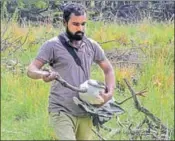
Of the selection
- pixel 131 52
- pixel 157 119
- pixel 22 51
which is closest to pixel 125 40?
pixel 131 52

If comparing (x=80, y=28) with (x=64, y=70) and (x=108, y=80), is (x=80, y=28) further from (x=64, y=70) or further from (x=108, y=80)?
(x=108, y=80)

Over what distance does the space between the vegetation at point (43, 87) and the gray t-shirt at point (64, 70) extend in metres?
1.00

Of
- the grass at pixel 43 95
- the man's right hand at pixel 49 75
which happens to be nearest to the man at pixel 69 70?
the man's right hand at pixel 49 75

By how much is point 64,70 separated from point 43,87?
76.9 inches

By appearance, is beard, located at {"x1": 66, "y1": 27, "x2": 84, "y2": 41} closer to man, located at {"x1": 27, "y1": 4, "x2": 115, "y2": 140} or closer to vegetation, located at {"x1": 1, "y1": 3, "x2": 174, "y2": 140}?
man, located at {"x1": 27, "y1": 4, "x2": 115, "y2": 140}

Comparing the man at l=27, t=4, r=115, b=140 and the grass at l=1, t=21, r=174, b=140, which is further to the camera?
the grass at l=1, t=21, r=174, b=140

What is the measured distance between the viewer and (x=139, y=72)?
22.8 ft

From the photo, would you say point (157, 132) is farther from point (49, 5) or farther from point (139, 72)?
point (49, 5)

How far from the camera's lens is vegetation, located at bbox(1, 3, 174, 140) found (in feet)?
16.8

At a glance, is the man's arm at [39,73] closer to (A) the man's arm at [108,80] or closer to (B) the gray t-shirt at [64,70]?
(B) the gray t-shirt at [64,70]

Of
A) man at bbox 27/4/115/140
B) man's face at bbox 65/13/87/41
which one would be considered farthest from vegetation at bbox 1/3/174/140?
man's face at bbox 65/13/87/41

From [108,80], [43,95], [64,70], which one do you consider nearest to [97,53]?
[108,80]

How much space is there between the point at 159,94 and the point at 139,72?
135 centimetres

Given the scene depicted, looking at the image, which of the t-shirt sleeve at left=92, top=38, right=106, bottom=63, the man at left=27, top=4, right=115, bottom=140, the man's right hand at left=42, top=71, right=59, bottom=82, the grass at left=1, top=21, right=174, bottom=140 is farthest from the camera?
the grass at left=1, top=21, right=174, bottom=140
